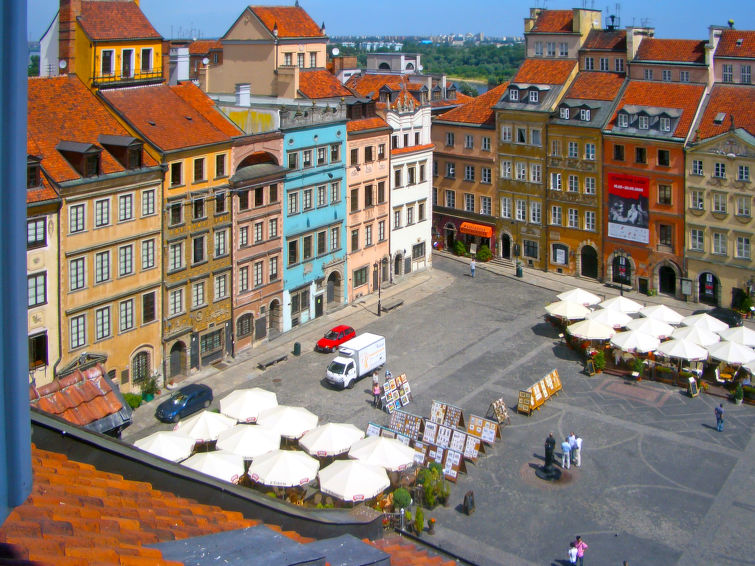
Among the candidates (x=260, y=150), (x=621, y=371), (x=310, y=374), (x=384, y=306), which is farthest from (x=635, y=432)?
(x=260, y=150)

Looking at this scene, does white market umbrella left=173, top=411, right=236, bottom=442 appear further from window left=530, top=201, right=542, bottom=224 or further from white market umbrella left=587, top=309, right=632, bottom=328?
window left=530, top=201, right=542, bottom=224

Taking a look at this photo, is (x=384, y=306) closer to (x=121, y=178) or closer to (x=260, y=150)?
(x=260, y=150)

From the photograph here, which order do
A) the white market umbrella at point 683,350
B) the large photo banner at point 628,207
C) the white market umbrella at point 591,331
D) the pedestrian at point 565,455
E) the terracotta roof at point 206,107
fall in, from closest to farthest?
the pedestrian at point 565,455 → the white market umbrella at point 683,350 → the white market umbrella at point 591,331 → the terracotta roof at point 206,107 → the large photo banner at point 628,207

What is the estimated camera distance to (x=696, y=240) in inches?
2815

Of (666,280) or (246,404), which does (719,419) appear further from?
(666,280)

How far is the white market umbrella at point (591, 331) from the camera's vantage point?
5928 centimetres

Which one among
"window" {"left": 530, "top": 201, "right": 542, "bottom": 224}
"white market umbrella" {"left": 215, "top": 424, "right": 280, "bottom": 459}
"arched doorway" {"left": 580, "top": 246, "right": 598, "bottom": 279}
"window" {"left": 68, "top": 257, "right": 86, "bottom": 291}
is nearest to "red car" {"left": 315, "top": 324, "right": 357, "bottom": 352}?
"white market umbrella" {"left": 215, "top": 424, "right": 280, "bottom": 459}

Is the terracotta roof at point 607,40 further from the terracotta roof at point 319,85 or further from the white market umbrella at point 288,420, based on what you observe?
the white market umbrella at point 288,420

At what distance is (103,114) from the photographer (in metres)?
53.2

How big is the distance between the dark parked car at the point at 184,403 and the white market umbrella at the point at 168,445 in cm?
644

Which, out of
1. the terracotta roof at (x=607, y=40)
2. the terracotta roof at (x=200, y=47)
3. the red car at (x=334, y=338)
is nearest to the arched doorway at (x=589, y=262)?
the terracotta roof at (x=607, y=40)

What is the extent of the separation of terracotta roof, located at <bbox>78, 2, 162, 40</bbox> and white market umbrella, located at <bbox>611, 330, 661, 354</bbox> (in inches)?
1428

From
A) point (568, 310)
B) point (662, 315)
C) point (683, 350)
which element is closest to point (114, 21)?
point (568, 310)

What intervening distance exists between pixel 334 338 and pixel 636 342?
20.2m
